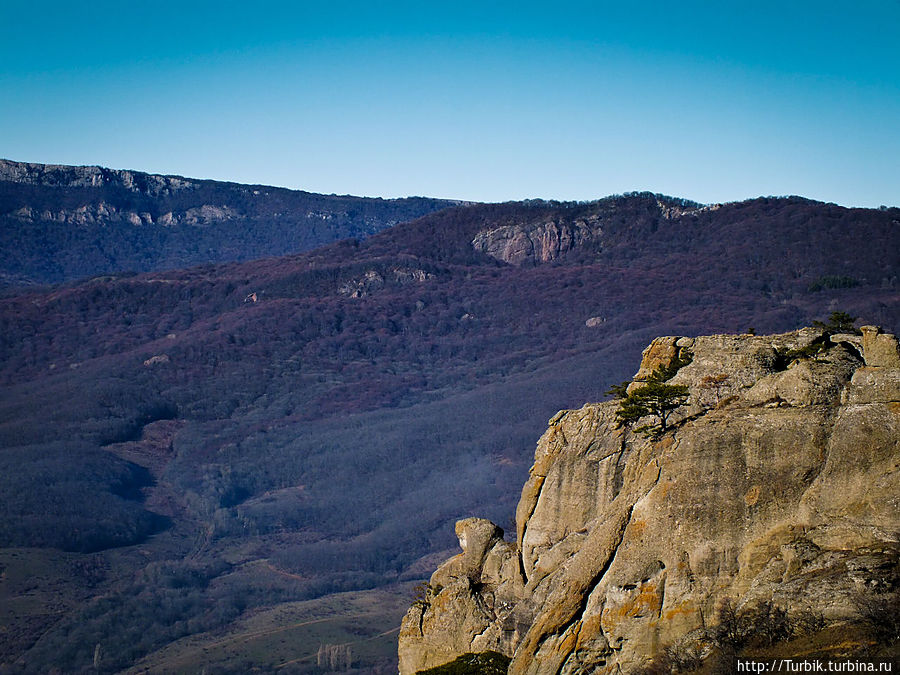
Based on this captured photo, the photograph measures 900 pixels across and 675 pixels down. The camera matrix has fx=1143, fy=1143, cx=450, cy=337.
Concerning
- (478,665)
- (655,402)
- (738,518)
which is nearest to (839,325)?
(655,402)

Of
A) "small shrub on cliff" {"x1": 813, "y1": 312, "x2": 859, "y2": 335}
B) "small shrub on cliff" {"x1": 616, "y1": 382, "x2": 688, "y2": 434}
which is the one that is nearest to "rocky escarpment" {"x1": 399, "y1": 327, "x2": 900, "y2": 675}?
"small shrub on cliff" {"x1": 616, "y1": 382, "x2": 688, "y2": 434}

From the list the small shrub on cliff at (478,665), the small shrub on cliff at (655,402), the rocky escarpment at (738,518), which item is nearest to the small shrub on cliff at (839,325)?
the rocky escarpment at (738,518)

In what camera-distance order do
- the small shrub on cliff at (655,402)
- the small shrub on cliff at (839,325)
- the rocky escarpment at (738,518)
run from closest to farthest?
the rocky escarpment at (738,518) < the small shrub on cliff at (655,402) < the small shrub on cliff at (839,325)

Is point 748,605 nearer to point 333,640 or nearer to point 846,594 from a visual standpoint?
point 846,594

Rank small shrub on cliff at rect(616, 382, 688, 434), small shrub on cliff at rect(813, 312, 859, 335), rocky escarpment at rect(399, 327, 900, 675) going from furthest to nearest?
small shrub on cliff at rect(813, 312, 859, 335) < small shrub on cliff at rect(616, 382, 688, 434) < rocky escarpment at rect(399, 327, 900, 675)

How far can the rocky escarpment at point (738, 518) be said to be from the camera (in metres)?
30.6

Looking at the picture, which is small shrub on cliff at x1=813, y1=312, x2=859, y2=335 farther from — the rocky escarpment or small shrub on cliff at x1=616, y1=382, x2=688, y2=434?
small shrub on cliff at x1=616, y1=382, x2=688, y2=434

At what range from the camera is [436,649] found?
143ft

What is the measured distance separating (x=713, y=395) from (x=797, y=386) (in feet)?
15.7

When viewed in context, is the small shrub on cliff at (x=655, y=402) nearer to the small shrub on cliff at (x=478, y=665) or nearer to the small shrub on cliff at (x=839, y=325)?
the small shrub on cliff at (x=839, y=325)

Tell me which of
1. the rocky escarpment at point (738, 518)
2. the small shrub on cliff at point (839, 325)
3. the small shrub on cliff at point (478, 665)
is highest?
the small shrub on cliff at point (839, 325)

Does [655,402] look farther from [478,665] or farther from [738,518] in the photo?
Result: [478,665]

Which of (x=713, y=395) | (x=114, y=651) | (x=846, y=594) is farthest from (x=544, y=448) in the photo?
(x=114, y=651)

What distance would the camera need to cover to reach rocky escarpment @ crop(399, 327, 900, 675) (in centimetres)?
3061
